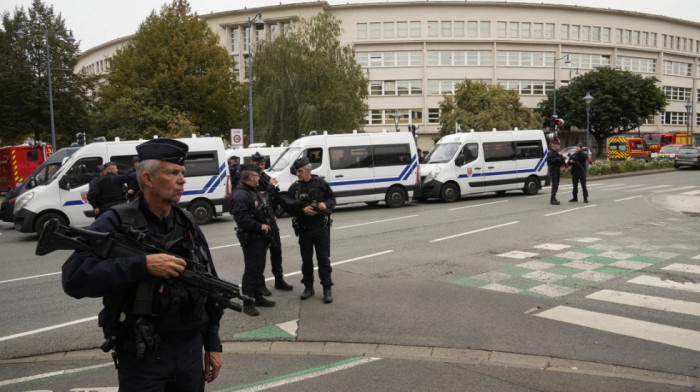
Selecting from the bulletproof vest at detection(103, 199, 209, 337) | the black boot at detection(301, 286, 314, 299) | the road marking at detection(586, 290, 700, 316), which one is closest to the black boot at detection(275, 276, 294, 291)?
the black boot at detection(301, 286, 314, 299)

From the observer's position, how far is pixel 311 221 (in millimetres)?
6969

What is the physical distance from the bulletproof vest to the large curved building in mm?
59425

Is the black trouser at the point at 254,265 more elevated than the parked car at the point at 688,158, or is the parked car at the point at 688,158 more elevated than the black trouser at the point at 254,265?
the parked car at the point at 688,158

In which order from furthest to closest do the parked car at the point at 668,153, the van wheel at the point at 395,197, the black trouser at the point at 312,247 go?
1. the parked car at the point at 668,153
2. the van wheel at the point at 395,197
3. the black trouser at the point at 312,247

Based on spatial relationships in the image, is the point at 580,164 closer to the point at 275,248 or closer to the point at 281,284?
the point at 281,284

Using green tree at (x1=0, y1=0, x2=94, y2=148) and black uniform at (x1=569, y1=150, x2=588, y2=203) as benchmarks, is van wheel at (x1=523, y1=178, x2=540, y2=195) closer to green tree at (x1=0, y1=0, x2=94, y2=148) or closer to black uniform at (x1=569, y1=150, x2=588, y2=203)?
black uniform at (x1=569, y1=150, x2=588, y2=203)

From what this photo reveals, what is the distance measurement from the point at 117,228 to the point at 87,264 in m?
0.22

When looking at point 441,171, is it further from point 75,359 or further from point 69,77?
point 69,77

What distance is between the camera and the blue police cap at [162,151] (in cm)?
268

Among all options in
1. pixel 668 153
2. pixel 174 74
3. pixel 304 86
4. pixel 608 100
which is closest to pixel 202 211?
pixel 304 86

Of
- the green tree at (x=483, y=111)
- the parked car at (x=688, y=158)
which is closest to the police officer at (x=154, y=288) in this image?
the parked car at (x=688, y=158)

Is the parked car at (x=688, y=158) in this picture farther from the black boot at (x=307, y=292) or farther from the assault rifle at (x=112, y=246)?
Result: the assault rifle at (x=112, y=246)

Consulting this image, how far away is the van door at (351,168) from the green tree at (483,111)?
86.5ft

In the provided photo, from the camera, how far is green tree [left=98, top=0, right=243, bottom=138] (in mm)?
35938
